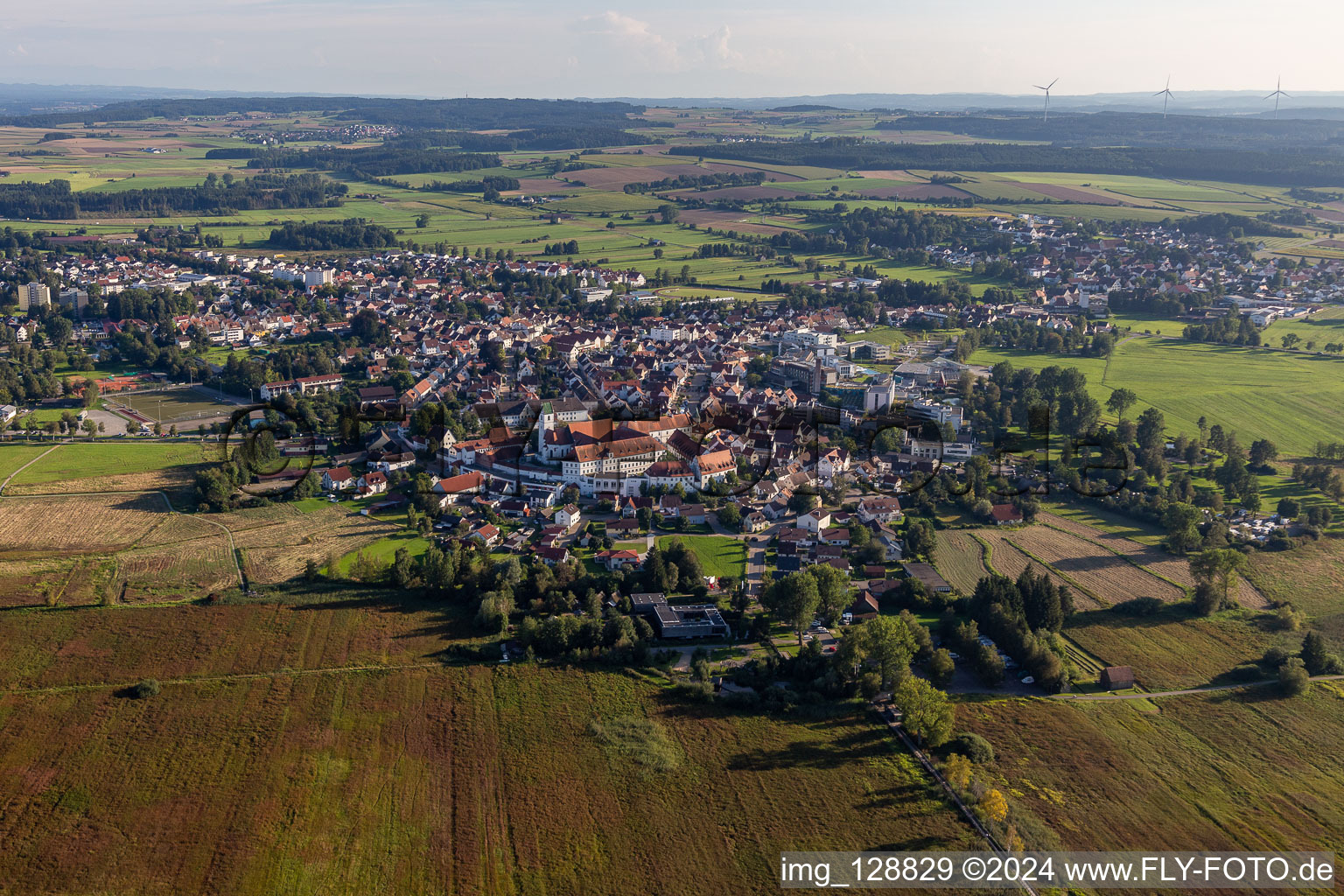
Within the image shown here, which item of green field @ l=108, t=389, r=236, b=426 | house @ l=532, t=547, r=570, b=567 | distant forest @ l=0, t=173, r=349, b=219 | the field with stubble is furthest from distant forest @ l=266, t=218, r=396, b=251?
the field with stubble

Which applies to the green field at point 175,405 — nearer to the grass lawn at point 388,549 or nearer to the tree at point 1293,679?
the grass lawn at point 388,549

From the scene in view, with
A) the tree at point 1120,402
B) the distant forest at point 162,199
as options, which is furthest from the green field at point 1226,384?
the distant forest at point 162,199

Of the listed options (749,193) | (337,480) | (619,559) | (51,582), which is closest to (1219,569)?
(619,559)

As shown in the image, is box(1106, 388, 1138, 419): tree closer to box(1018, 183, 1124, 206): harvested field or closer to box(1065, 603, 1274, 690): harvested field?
box(1065, 603, 1274, 690): harvested field

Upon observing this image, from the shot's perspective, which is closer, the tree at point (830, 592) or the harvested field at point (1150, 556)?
the tree at point (830, 592)

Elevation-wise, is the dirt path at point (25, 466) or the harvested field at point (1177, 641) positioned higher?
the dirt path at point (25, 466)

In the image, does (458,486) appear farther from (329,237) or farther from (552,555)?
(329,237)
